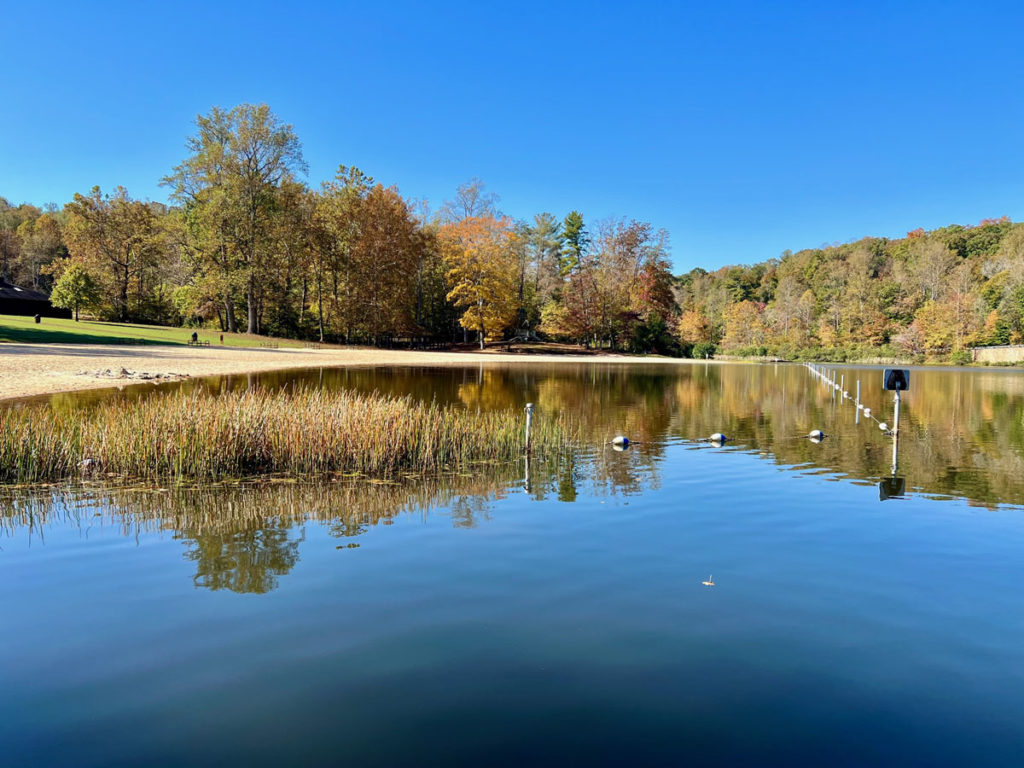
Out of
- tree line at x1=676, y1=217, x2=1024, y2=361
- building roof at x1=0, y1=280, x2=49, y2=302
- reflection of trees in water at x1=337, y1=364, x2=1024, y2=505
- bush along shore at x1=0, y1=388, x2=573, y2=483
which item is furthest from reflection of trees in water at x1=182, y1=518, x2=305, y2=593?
tree line at x1=676, y1=217, x2=1024, y2=361

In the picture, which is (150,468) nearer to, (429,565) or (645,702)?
(429,565)

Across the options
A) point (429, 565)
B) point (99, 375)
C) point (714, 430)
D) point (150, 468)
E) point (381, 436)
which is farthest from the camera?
point (99, 375)

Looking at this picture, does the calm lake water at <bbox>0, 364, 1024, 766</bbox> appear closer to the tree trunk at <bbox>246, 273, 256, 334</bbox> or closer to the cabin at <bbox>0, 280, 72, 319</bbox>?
the tree trunk at <bbox>246, 273, 256, 334</bbox>

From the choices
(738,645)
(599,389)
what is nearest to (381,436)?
(738,645)

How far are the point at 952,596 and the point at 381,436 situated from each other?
871 centimetres

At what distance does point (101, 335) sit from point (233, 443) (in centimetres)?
3829

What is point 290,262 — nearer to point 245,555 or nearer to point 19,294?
point 19,294

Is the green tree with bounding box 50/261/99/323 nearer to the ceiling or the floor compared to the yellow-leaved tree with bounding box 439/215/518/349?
nearer to the floor

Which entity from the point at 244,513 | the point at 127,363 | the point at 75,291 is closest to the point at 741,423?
the point at 244,513

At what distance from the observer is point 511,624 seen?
229 inches

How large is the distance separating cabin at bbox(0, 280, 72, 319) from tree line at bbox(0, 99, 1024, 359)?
4.88 metres

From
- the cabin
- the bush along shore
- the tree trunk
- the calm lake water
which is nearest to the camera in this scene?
the calm lake water

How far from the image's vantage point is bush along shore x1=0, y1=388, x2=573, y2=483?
10.7 metres

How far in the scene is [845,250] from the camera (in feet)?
352
